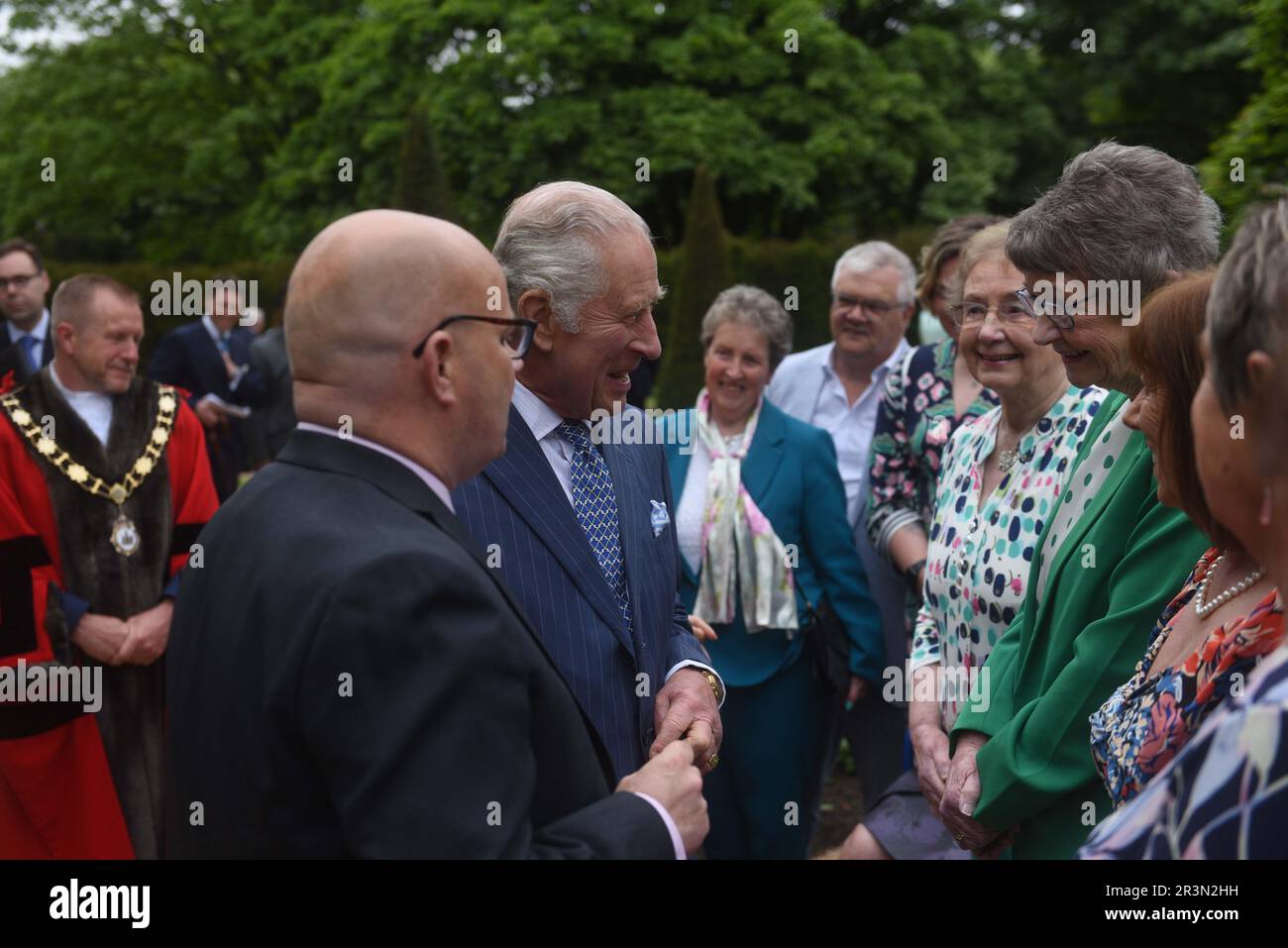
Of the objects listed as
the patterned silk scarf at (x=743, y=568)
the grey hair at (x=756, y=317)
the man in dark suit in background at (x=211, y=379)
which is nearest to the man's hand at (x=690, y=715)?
the patterned silk scarf at (x=743, y=568)

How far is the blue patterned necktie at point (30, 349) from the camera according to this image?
7582 millimetres

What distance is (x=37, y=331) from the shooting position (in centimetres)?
777

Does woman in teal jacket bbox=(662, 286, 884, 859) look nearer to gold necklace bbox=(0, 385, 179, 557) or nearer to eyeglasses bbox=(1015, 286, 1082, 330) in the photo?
eyeglasses bbox=(1015, 286, 1082, 330)

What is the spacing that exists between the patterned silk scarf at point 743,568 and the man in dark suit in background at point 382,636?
9.07ft

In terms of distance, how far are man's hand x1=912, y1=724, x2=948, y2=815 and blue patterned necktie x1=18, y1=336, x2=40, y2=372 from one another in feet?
19.4

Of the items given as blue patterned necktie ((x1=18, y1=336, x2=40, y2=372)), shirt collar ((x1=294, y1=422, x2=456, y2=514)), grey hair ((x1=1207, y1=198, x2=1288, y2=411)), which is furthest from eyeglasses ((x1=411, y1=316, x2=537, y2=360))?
blue patterned necktie ((x1=18, y1=336, x2=40, y2=372))

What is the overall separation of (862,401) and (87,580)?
3.36 meters

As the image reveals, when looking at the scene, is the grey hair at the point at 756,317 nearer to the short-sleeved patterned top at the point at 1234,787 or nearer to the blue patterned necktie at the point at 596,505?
the blue patterned necktie at the point at 596,505

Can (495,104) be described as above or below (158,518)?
above
